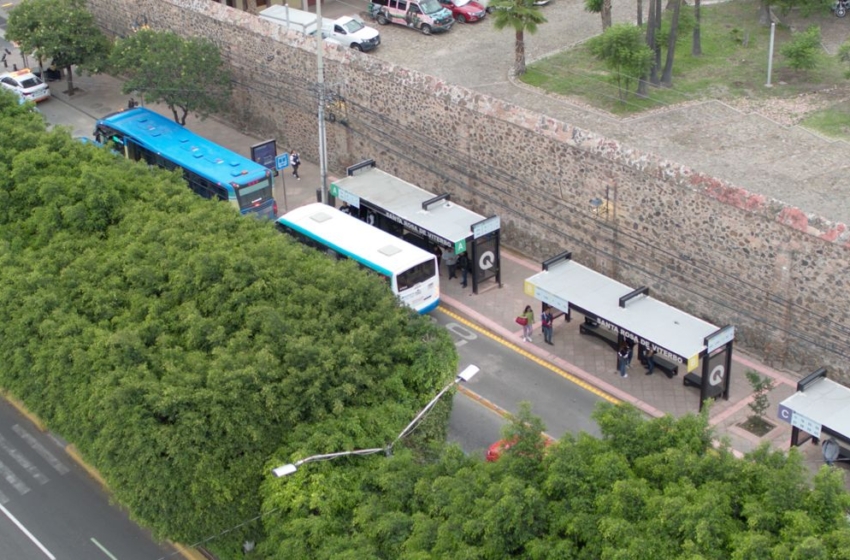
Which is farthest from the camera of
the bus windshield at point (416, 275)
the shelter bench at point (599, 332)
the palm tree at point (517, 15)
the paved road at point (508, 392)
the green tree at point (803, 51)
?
the palm tree at point (517, 15)

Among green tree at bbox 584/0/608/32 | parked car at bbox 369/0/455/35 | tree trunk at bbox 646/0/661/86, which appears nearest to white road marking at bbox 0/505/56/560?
tree trunk at bbox 646/0/661/86

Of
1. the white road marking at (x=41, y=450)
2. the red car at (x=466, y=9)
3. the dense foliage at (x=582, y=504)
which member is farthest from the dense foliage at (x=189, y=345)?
the red car at (x=466, y=9)

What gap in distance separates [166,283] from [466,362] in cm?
972

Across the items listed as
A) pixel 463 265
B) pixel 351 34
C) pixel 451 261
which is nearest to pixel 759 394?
pixel 463 265

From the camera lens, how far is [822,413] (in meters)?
27.9

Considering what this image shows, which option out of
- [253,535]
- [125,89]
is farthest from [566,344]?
[125,89]

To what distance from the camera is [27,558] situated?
27422 millimetres

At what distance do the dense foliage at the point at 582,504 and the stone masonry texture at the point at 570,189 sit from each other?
10319mm

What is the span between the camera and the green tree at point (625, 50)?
1799 inches

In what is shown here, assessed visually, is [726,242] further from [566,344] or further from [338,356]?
[338,356]

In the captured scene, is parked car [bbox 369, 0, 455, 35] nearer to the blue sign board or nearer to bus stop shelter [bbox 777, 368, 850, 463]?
the blue sign board

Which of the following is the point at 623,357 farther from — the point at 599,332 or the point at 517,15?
the point at 517,15

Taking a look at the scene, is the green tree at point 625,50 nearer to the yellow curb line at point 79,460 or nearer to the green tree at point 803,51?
the green tree at point 803,51

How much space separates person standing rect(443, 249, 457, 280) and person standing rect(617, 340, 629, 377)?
270 inches
